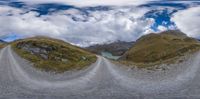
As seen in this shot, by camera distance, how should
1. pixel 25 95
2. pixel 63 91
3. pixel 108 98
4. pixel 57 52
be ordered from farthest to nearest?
pixel 57 52
pixel 63 91
pixel 25 95
pixel 108 98

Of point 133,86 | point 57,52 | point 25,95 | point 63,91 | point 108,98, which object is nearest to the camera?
point 108,98

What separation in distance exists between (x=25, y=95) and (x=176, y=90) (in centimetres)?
1076

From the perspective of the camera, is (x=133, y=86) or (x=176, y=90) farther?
(x=133, y=86)

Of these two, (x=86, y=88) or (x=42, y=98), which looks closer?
(x=42, y=98)

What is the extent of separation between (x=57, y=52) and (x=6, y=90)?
298 feet

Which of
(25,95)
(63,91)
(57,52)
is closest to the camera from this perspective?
(25,95)

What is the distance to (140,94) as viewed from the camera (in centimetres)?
2655

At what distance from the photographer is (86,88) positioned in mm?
30625

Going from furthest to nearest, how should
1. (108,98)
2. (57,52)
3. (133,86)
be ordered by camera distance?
(57,52)
(133,86)
(108,98)

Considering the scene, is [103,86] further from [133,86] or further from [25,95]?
Answer: [25,95]

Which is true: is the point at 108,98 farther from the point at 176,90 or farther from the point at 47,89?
the point at 47,89

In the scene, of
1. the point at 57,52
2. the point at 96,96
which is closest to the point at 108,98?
the point at 96,96

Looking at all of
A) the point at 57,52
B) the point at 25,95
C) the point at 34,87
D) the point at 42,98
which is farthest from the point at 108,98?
the point at 57,52

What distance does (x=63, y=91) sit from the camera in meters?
29.2
